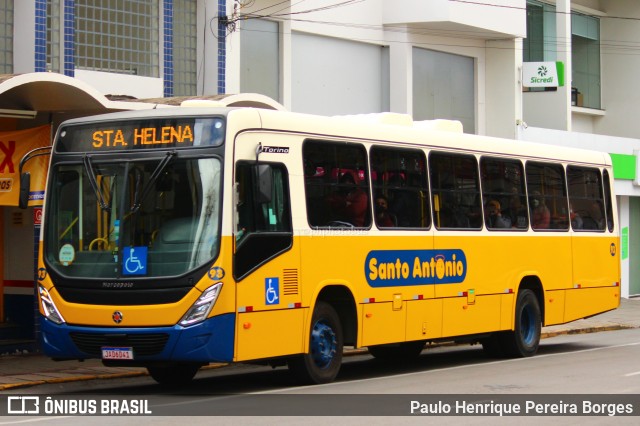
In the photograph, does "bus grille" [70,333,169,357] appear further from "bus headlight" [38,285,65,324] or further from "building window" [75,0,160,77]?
"building window" [75,0,160,77]

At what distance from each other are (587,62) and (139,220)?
94.8 ft

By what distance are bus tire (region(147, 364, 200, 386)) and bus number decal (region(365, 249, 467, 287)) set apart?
96.1 inches

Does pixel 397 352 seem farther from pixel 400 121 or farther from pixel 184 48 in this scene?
pixel 184 48

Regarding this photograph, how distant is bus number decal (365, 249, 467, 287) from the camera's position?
1458 cm

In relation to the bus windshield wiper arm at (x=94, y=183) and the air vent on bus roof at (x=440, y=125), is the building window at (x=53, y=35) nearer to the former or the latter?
the bus windshield wiper arm at (x=94, y=183)

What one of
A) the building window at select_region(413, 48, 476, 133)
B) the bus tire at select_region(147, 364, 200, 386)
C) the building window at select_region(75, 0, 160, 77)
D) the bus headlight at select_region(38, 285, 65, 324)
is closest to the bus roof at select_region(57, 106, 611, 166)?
the bus headlight at select_region(38, 285, 65, 324)

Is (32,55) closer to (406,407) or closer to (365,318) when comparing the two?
(365,318)

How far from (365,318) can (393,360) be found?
12.3 ft

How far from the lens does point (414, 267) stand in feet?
50.2

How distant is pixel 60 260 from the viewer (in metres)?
13.0

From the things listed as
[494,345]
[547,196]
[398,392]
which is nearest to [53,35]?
[547,196]

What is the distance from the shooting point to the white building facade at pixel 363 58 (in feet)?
61.0

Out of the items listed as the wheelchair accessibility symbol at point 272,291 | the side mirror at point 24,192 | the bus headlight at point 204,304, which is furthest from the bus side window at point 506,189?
the side mirror at point 24,192
